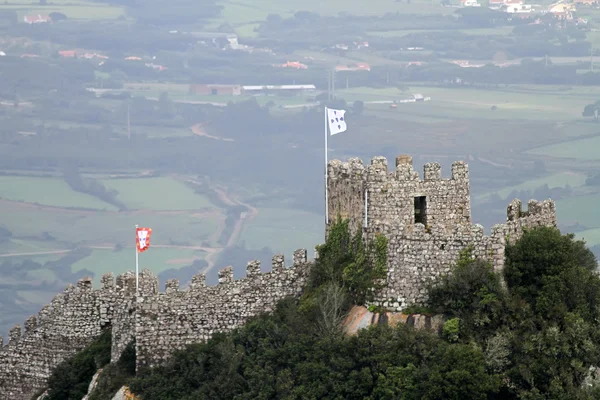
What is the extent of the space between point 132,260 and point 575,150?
42.6 metres

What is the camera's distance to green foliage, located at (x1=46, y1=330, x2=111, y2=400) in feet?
273

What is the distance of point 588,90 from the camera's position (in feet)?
648

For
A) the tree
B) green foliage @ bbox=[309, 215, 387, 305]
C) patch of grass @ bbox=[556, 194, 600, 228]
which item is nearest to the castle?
green foliage @ bbox=[309, 215, 387, 305]

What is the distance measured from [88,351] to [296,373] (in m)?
13.6

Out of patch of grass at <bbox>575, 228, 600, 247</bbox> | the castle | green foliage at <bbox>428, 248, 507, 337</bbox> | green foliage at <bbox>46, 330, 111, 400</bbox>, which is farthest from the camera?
patch of grass at <bbox>575, 228, 600, 247</bbox>

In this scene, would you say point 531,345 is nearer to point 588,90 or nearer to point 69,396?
point 69,396

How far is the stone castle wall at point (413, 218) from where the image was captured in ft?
242

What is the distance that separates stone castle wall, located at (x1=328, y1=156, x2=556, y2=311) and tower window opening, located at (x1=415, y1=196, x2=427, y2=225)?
0.36 ft

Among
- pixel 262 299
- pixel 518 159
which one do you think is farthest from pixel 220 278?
pixel 518 159

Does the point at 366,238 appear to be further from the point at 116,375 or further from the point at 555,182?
the point at 555,182

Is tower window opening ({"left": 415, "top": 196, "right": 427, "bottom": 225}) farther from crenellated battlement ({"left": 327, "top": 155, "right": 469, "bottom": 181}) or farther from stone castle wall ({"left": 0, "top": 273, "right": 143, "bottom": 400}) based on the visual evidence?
stone castle wall ({"left": 0, "top": 273, "right": 143, "bottom": 400})

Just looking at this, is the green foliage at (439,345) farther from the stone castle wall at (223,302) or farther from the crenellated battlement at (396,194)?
the crenellated battlement at (396,194)

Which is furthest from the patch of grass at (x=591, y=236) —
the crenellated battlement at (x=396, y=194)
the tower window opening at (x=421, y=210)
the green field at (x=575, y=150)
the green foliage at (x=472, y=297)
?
the green foliage at (x=472, y=297)

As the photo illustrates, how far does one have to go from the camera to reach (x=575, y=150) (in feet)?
615
